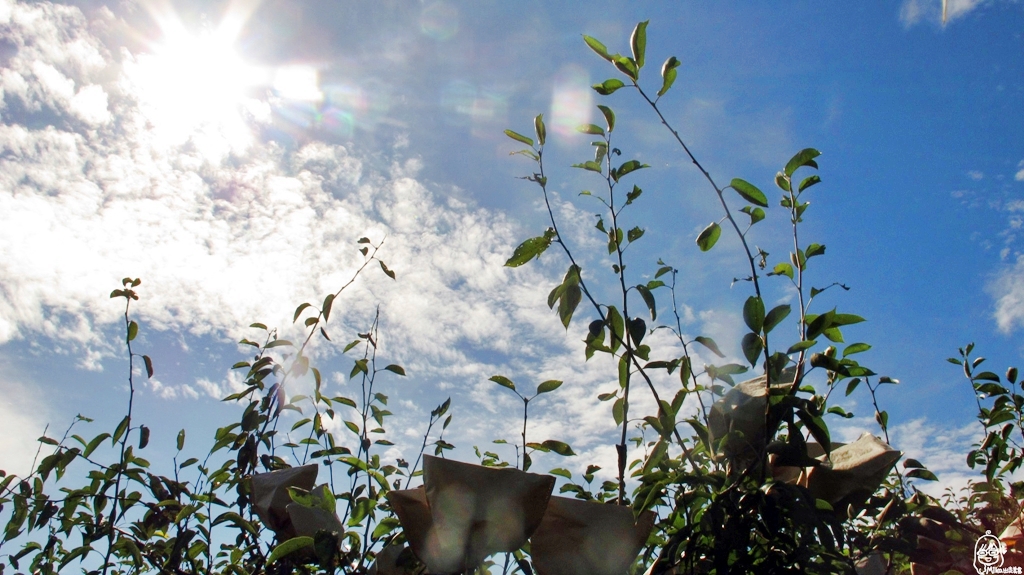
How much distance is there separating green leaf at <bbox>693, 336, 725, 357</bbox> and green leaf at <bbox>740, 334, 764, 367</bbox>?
162 millimetres

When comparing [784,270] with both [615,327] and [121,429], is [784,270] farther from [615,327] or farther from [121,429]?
[121,429]

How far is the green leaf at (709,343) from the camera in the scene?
1.11 m

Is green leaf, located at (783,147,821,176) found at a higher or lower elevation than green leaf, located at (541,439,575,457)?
higher

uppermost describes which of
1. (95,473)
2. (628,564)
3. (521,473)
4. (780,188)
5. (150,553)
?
(780,188)

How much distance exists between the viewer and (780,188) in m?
1.19

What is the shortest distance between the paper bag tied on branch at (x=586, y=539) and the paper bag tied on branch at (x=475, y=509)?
0.05 metres

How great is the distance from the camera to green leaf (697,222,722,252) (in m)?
1.12

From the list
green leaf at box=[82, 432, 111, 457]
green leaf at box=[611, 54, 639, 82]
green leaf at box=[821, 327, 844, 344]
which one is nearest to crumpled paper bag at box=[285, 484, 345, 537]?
green leaf at box=[821, 327, 844, 344]

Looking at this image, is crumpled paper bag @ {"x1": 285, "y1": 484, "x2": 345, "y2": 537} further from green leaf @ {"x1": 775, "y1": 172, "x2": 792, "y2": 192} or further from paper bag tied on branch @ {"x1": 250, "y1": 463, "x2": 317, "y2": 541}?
green leaf @ {"x1": 775, "y1": 172, "x2": 792, "y2": 192}

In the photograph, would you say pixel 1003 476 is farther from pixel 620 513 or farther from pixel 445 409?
pixel 445 409

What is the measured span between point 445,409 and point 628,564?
1019 mm

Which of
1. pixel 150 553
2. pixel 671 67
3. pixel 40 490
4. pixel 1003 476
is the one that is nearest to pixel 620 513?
pixel 671 67

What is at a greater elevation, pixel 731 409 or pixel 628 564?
pixel 731 409

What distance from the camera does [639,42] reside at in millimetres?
1194
